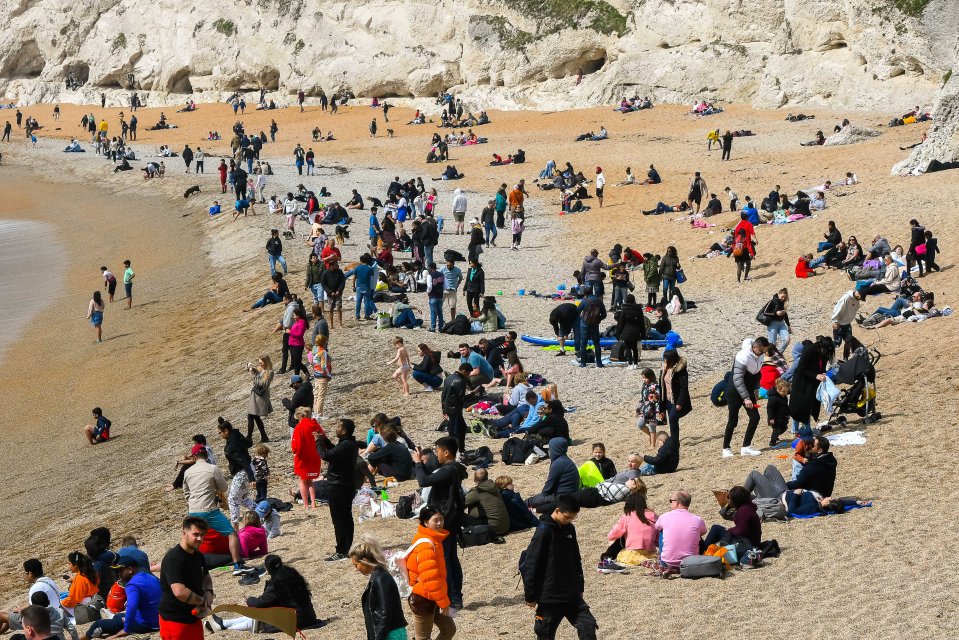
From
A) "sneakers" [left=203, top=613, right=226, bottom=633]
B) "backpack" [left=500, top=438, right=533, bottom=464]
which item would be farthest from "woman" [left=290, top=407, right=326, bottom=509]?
"sneakers" [left=203, top=613, right=226, bottom=633]

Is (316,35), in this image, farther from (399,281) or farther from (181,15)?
(399,281)

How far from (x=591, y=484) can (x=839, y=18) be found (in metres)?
45.4

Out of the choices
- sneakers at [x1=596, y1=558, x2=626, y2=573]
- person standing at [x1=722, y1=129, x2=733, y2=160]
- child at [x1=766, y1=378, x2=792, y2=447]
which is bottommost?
sneakers at [x1=596, y1=558, x2=626, y2=573]

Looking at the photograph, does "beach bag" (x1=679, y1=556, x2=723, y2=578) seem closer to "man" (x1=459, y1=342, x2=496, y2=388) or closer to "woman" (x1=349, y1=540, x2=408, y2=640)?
"woman" (x1=349, y1=540, x2=408, y2=640)

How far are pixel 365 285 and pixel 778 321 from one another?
28.7 feet

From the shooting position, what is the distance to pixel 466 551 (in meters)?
12.7

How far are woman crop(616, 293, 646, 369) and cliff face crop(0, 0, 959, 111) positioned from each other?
33048 mm

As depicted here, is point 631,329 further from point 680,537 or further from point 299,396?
point 680,537

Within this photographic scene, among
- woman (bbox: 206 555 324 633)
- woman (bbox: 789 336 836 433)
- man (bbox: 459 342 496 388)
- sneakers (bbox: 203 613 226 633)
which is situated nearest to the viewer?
woman (bbox: 206 555 324 633)

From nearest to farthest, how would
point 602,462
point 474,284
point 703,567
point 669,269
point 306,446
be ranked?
1. point 703,567
2. point 306,446
3. point 602,462
4. point 474,284
5. point 669,269

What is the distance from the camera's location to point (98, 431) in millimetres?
20500

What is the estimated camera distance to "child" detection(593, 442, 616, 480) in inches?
559

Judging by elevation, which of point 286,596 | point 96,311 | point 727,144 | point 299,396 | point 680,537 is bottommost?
point 96,311

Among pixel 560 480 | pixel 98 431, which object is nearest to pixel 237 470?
pixel 560 480
